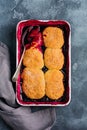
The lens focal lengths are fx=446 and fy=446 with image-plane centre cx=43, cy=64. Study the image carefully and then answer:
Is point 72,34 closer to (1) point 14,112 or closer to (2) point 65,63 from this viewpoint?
(2) point 65,63

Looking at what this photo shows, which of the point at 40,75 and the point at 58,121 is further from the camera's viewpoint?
the point at 58,121

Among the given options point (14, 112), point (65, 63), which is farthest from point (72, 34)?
point (14, 112)

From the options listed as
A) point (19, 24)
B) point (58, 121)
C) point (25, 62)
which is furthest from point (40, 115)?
point (19, 24)

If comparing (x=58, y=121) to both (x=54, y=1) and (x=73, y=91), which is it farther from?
(x=54, y=1)
